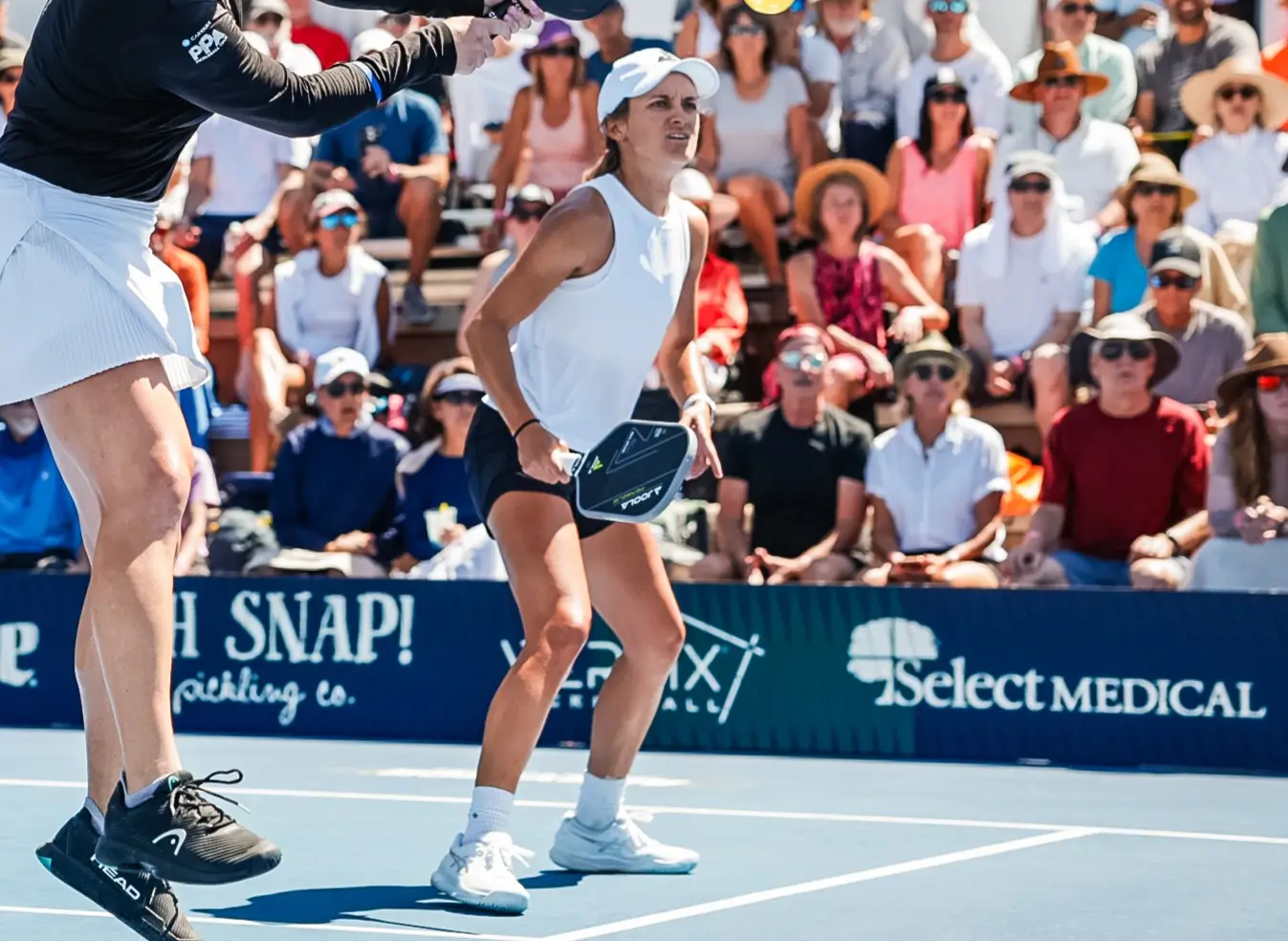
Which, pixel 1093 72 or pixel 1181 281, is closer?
pixel 1181 281

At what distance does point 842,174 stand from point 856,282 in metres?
0.65

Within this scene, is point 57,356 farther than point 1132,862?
No

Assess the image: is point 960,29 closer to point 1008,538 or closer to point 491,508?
point 1008,538

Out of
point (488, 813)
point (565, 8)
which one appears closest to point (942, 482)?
point (488, 813)

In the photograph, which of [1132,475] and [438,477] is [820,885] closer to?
[1132,475]

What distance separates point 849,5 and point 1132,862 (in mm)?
7818

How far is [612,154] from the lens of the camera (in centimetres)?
589

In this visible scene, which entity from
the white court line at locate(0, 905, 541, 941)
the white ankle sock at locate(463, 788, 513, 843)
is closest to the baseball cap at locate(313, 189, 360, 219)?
the white ankle sock at locate(463, 788, 513, 843)

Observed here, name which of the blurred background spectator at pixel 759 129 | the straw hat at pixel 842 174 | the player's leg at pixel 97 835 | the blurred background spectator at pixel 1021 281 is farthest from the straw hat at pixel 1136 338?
the player's leg at pixel 97 835

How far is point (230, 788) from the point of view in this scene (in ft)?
25.1

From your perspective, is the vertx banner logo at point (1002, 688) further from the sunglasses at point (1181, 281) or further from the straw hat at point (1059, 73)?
the straw hat at point (1059, 73)

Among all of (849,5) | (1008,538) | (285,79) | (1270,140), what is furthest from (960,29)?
(285,79)

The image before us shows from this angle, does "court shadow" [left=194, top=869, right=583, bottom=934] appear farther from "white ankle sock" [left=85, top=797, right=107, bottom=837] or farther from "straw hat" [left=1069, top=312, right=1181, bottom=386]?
"straw hat" [left=1069, top=312, right=1181, bottom=386]

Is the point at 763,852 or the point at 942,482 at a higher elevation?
the point at 942,482
